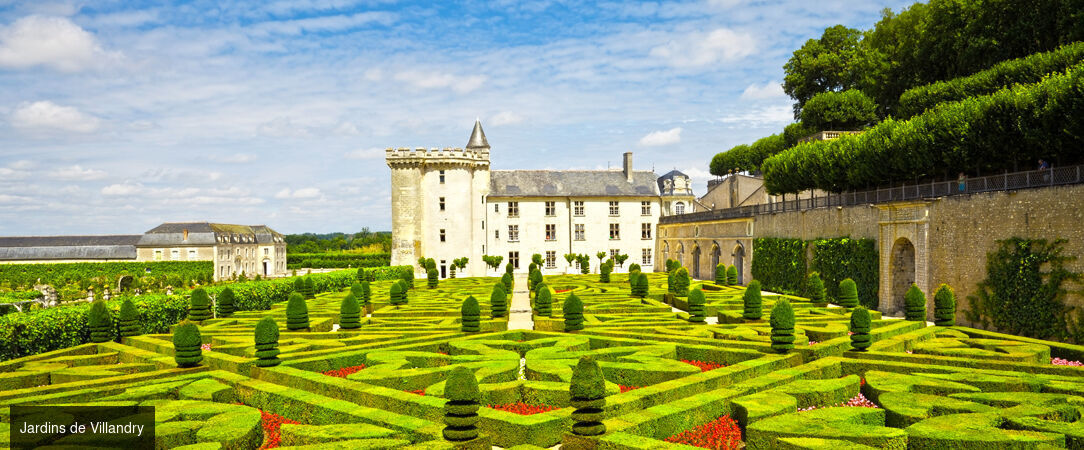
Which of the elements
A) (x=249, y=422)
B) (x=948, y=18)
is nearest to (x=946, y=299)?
(x=249, y=422)

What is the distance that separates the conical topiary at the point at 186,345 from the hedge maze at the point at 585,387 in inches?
3.7

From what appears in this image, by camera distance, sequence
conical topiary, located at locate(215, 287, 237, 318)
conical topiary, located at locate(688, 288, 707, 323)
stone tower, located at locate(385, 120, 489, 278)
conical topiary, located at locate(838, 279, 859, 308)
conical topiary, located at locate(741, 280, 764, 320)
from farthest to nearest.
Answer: stone tower, located at locate(385, 120, 489, 278)
conical topiary, located at locate(215, 287, 237, 318)
conical topiary, located at locate(838, 279, 859, 308)
conical topiary, located at locate(688, 288, 707, 323)
conical topiary, located at locate(741, 280, 764, 320)

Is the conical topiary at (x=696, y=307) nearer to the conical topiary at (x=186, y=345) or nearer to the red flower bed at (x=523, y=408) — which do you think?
the red flower bed at (x=523, y=408)

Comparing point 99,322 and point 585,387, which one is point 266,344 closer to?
point 99,322

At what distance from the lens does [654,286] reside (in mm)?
37219

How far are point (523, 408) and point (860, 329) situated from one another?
8.82m

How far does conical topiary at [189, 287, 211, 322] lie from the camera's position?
24.5 meters

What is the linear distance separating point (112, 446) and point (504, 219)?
4864 cm

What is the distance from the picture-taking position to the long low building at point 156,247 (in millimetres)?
70688

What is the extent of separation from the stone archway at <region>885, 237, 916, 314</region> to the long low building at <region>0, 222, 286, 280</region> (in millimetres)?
59754

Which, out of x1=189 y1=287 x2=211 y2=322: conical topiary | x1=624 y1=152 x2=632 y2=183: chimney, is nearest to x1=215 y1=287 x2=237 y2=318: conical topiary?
x1=189 y1=287 x2=211 y2=322: conical topiary

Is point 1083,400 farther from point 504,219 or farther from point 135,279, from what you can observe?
point 135,279

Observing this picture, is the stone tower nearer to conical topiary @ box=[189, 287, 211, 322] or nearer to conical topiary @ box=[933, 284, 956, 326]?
conical topiary @ box=[189, 287, 211, 322]

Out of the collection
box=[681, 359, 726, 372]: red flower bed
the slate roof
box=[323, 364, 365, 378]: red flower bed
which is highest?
the slate roof
